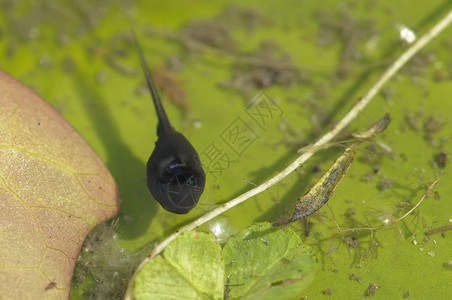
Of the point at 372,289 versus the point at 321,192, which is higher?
the point at 321,192

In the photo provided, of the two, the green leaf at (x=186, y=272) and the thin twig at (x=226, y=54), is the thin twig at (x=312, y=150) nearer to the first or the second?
the green leaf at (x=186, y=272)

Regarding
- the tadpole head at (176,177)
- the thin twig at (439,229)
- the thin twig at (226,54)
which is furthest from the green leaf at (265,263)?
the thin twig at (226,54)

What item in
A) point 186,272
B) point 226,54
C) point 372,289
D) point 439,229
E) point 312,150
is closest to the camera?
point 186,272

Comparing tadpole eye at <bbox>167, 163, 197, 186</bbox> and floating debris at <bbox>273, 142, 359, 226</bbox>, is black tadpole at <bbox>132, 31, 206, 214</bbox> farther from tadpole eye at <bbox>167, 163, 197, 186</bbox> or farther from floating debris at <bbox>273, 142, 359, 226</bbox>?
floating debris at <bbox>273, 142, 359, 226</bbox>

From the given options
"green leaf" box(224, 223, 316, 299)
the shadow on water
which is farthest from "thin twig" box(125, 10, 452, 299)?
the shadow on water

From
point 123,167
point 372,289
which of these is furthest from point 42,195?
point 372,289

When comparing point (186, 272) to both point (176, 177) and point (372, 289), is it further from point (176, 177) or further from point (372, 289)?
point (372, 289)

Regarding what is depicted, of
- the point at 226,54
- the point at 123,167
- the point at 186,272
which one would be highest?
the point at 226,54
